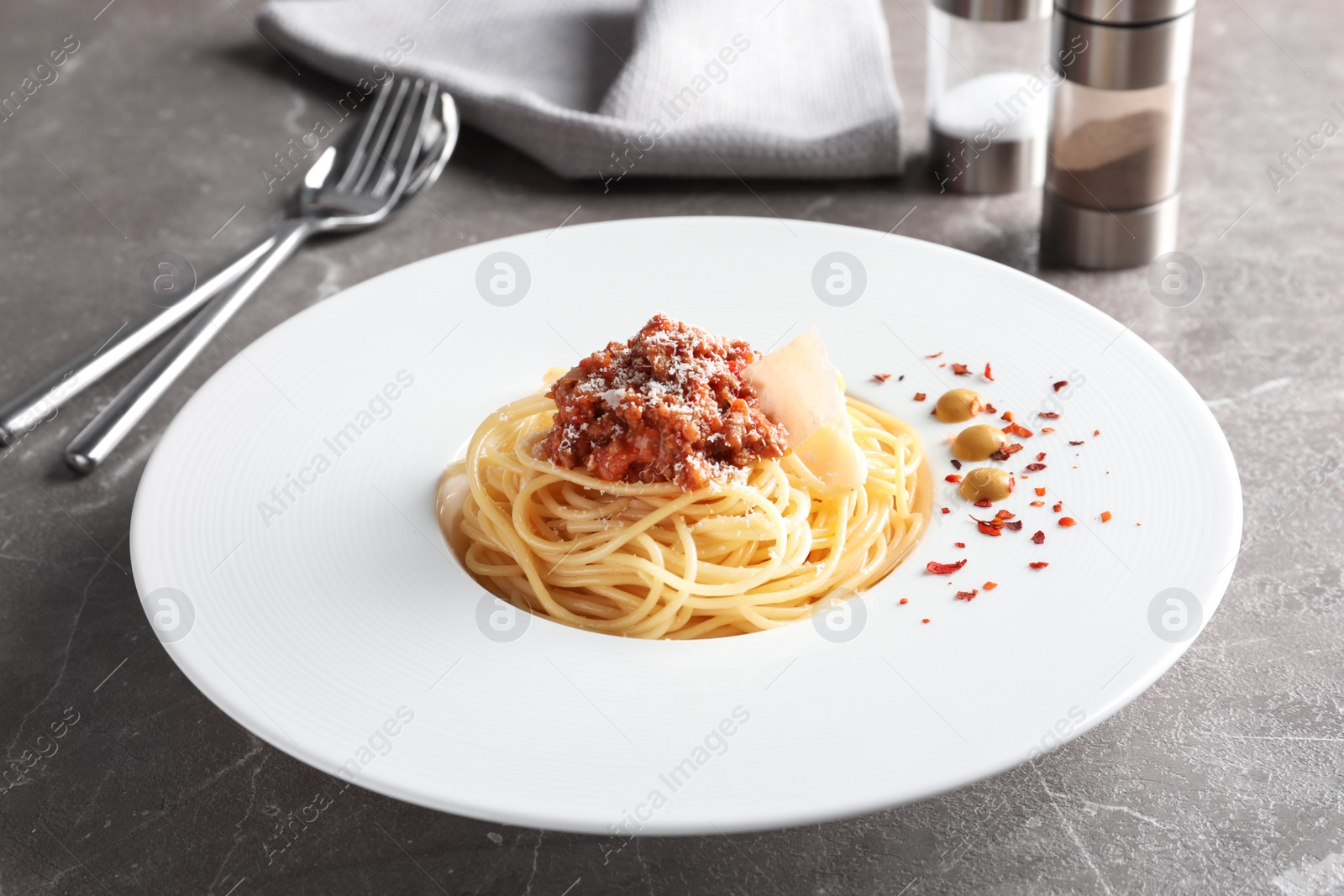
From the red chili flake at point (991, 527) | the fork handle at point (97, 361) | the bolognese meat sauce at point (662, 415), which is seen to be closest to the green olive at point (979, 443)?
the red chili flake at point (991, 527)

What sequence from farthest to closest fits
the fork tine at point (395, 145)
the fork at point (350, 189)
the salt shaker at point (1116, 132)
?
the fork tine at point (395, 145) → the fork at point (350, 189) → the salt shaker at point (1116, 132)

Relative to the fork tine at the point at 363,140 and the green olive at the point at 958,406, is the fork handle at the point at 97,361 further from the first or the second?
the green olive at the point at 958,406

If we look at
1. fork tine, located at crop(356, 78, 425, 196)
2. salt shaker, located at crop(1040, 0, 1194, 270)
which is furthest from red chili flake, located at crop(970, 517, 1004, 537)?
fork tine, located at crop(356, 78, 425, 196)

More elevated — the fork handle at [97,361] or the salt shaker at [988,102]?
the fork handle at [97,361]

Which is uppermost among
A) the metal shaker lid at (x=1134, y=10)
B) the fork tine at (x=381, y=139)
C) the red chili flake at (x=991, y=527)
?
the metal shaker lid at (x=1134, y=10)

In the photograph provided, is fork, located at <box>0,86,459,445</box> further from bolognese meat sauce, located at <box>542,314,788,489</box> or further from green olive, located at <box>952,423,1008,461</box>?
green olive, located at <box>952,423,1008,461</box>

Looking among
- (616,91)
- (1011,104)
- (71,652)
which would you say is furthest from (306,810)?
(1011,104)

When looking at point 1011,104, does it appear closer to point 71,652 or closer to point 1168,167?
point 1168,167

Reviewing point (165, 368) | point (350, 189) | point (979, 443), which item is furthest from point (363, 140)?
point (979, 443)
